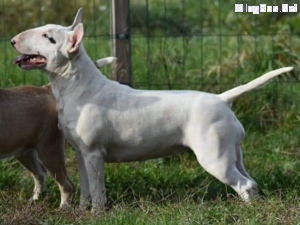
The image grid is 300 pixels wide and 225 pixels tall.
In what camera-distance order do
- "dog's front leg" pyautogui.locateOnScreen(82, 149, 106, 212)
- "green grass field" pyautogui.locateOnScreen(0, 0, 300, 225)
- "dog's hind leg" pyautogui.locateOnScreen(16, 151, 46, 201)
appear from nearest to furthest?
"green grass field" pyautogui.locateOnScreen(0, 0, 300, 225) < "dog's front leg" pyautogui.locateOnScreen(82, 149, 106, 212) < "dog's hind leg" pyautogui.locateOnScreen(16, 151, 46, 201)

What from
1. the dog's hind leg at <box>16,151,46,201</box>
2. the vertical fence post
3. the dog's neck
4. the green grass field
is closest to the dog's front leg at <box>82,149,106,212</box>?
the green grass field

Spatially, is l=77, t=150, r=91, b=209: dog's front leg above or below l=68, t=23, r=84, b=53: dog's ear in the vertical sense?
below

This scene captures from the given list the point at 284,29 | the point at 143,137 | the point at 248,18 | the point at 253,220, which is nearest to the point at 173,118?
the point at 143,137

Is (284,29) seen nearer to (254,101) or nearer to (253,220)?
(254,101)

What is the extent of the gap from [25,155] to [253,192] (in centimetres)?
172

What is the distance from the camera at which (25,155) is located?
6.68 m

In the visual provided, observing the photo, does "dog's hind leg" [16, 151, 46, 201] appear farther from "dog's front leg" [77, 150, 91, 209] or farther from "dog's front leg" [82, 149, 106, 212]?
"dog's front leg" [82, 149, 106, 212]

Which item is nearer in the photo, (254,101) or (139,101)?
(139,101)

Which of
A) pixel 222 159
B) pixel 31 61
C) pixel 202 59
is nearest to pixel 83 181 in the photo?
pixel 31 61

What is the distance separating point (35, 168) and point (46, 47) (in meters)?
1.03

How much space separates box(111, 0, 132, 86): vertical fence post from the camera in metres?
7.34

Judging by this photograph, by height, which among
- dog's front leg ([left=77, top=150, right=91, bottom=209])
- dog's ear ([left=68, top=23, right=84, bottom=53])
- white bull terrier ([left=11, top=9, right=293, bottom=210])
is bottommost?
dog's front leg ([left=77, top=150, right=91, bottom=209])

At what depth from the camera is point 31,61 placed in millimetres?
6203

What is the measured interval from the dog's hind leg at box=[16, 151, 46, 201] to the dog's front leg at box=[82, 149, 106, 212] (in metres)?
0.61
